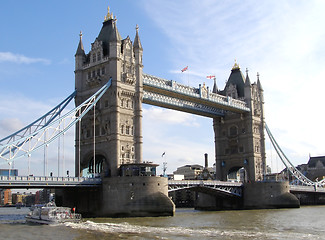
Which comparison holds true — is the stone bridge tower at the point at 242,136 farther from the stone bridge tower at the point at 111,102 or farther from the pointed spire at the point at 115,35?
the pointed spire at the point at 115,35

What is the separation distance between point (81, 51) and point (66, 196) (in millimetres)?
25325

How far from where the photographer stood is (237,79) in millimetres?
106688

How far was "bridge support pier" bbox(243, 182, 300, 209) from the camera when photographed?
294 feet

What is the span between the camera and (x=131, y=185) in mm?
64500

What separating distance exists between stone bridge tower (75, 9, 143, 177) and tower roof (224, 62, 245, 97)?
36.4m

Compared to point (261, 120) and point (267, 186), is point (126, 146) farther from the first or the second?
point (261, 120)

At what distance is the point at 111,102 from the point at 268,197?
129 feet

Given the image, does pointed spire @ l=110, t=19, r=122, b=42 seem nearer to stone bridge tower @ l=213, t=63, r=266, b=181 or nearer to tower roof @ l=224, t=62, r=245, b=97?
stone bridge tower @ l=213, t=63, r=266, b=181

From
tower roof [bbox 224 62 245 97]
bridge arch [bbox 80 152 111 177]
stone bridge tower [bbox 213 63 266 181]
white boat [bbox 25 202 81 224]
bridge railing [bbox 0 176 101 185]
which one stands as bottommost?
white boat [bbox 25 202 81 224]

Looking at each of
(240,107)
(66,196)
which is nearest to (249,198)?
(240,107)

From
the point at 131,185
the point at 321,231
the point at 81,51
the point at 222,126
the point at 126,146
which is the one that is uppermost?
the point at 81,51

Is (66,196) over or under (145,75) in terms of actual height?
under

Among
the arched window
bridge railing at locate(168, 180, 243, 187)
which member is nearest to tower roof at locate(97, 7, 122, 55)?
bridge railing at locate(168, 180, 243, 187)

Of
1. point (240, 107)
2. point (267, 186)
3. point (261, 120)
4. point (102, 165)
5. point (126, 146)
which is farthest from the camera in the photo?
point (261, 120)
